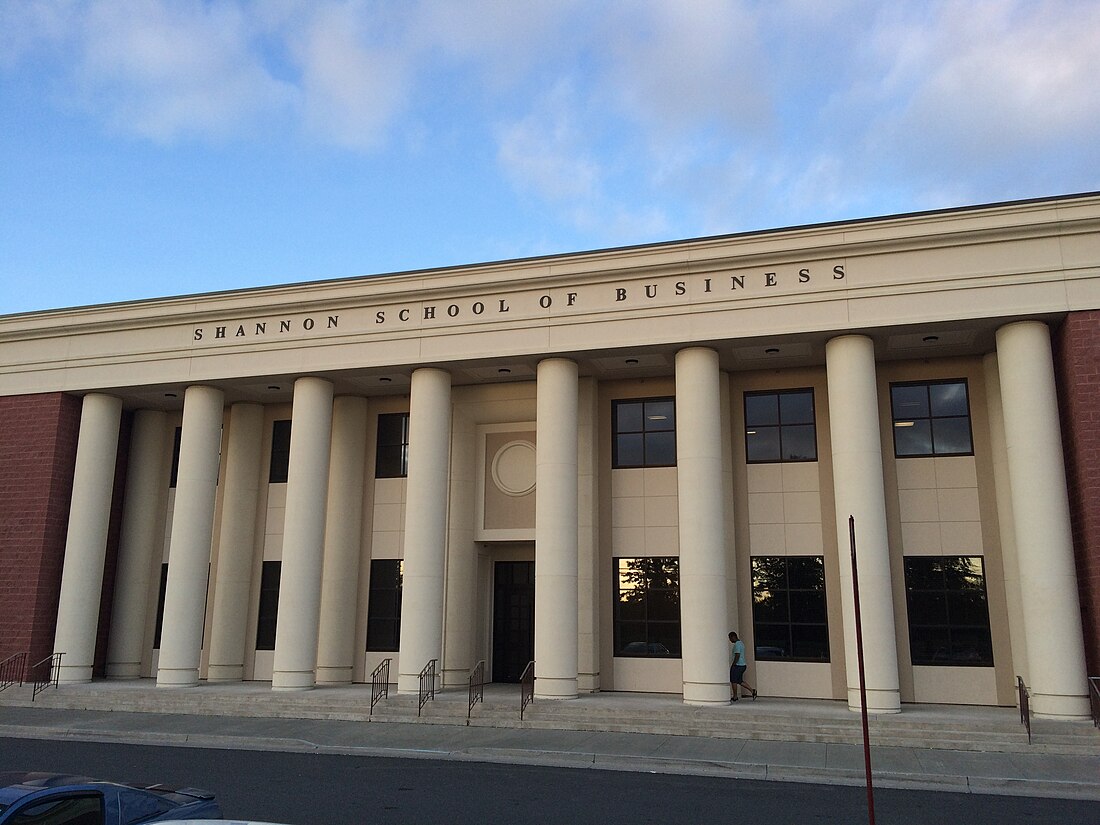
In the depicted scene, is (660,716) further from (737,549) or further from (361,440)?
(361,440)

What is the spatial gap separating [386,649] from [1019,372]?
17207 mm

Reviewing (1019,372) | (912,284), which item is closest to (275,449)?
(912,284)

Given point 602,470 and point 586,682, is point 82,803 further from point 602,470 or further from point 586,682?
point 602,470

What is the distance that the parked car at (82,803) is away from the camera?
629 cm

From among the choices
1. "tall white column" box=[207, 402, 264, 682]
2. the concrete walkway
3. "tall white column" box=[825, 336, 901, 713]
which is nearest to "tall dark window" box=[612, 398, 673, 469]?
"tall white column" box=[825, 336, 901, 713]

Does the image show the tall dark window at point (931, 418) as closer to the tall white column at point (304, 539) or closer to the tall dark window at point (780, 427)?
the tall dark window at point (780, 427)

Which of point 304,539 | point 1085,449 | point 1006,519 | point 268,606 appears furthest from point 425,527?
point 1085,449

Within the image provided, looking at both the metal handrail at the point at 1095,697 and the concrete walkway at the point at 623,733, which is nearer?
the concrete walkway at the point at 623,733

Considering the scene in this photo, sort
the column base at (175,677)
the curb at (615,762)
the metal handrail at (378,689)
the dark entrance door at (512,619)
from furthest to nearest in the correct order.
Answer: the dark entrance door at (512,619) → the column base at (175,677) → the metal handrail at (378,689) → the curb at (615,762)

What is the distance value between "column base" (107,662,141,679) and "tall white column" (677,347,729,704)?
16786 millimetres

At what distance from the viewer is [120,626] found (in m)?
27.0

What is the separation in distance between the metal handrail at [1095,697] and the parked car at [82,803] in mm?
16256

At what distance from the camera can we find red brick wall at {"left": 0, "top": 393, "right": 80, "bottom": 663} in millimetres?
24719

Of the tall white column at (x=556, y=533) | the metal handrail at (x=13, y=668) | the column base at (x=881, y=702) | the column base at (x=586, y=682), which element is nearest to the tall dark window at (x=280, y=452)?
the metal handrail at (x=13, y=668)
